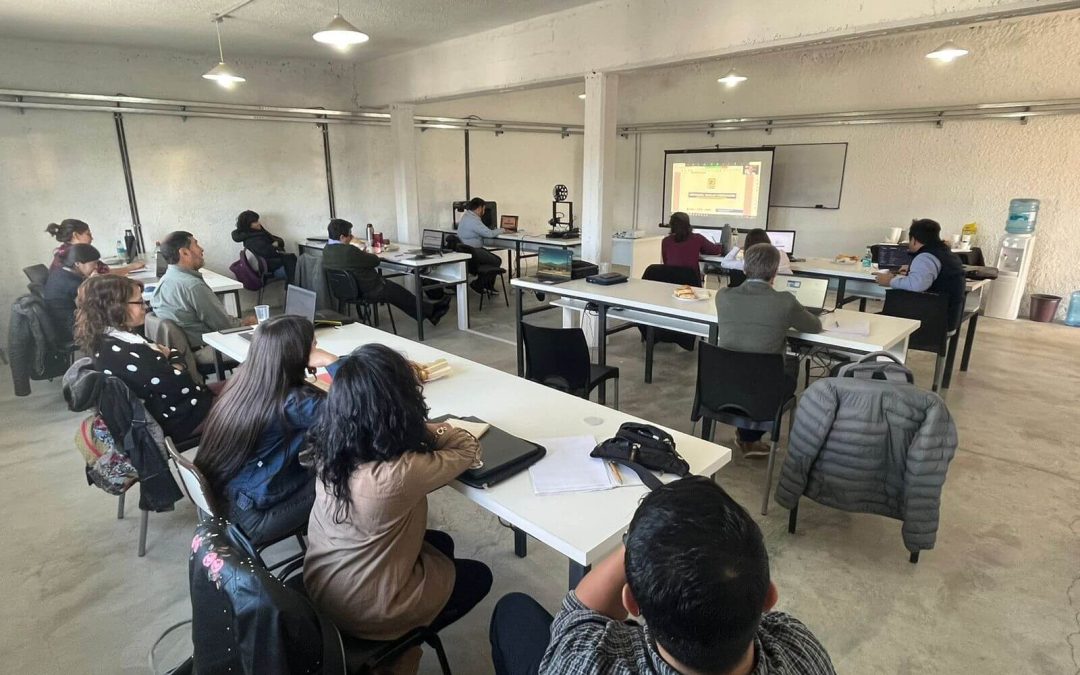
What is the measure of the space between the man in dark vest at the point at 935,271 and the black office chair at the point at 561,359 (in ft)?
8.09

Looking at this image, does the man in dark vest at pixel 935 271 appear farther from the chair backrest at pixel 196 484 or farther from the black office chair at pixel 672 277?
the chair backrest at pixel 196 484

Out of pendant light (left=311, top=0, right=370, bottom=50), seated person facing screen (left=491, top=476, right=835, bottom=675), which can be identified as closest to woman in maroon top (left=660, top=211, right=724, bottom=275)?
pendant light (left=311, top=0, right=370, bottom=50)

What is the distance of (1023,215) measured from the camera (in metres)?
6.33

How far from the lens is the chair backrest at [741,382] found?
104 inches

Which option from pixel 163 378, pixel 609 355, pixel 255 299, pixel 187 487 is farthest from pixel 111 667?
pixel 255 299

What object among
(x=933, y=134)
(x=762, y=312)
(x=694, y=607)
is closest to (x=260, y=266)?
(x=762, y=312)

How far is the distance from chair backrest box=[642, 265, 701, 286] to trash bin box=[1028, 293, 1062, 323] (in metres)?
4.36

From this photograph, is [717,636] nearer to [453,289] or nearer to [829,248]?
[453,289]

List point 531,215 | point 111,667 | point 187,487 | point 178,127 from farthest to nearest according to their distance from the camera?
point 531,215
point 178,127
point 111,667
point 187,487

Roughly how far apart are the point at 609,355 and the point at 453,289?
2.06 m

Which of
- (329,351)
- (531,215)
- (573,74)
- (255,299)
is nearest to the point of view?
(329,351)

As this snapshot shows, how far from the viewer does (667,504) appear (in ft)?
2.77

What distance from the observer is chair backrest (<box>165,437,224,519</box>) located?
1640mm

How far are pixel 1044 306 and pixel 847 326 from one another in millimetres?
4981
